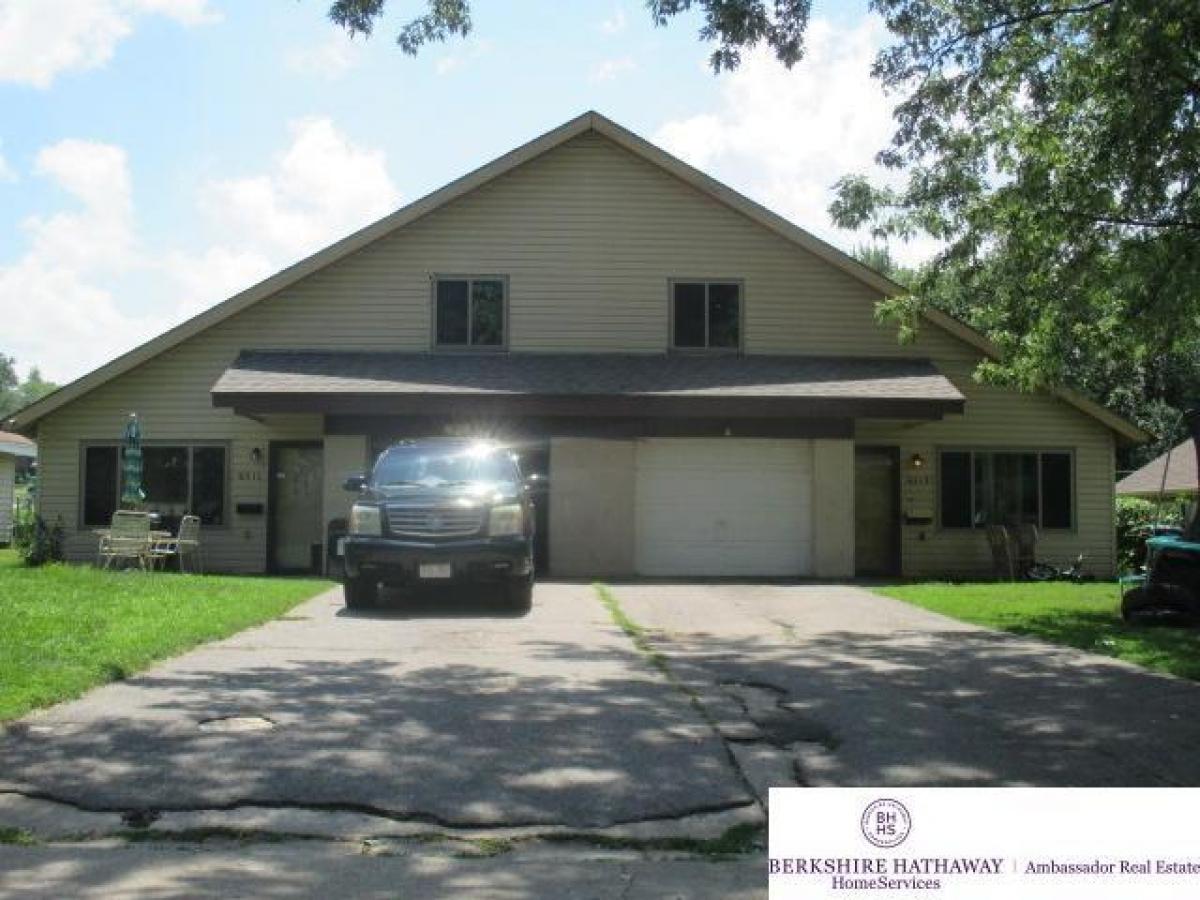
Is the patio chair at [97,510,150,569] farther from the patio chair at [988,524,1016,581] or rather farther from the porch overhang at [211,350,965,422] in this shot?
the patio chair at [988,524,1016,581]

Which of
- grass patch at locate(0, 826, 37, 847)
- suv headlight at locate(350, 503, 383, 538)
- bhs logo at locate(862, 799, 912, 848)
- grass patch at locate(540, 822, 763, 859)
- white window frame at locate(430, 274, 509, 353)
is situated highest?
white window frame at locate(430, 274, 509, 353)

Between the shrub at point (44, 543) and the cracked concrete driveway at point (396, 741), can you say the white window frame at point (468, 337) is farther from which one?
the cracked concrete driveway at point (396, 741)

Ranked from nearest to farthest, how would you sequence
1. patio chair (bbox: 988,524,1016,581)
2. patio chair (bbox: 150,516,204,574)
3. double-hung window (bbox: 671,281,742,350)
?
patio chair (bbox: 150,516,204,574)
patio chair (bbox: 988,524,1016,581)
double-hung window (bbox: 671,281,742,350)

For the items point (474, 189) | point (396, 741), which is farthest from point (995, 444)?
point (396, 741)

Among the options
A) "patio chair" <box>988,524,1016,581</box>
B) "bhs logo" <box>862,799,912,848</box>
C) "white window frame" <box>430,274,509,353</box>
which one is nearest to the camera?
"bhs logo" <box>862,799,912,848</box>

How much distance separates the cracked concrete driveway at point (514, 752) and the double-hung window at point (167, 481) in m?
11.1

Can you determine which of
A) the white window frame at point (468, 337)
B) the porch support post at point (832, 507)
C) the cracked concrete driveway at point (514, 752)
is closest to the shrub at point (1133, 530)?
the porch support post at point (832, 507)

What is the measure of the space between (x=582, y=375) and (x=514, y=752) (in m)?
13.8

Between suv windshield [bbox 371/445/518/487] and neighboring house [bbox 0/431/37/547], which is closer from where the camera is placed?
suv windshield [bbox 371/445/518/487]

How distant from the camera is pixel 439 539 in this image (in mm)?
13156

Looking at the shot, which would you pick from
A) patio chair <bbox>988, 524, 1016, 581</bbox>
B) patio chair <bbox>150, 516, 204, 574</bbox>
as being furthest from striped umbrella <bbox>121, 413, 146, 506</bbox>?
patio chair <bbox>988, 524, 1016, 581</bbox>

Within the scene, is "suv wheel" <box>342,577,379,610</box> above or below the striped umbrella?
below

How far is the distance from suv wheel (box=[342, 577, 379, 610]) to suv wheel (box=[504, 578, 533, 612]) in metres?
1.54

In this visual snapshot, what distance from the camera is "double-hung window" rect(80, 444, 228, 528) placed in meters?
21.0
